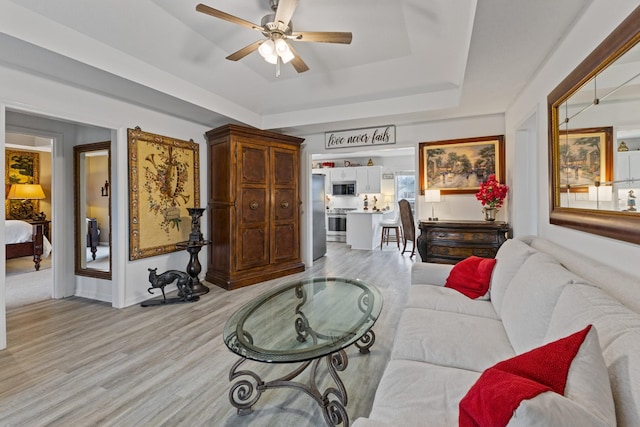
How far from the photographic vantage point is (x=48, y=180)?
653 cm

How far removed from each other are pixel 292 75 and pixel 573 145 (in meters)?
2.90

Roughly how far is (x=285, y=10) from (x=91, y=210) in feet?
11.3

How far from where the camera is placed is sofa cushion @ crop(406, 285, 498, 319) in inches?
75.2

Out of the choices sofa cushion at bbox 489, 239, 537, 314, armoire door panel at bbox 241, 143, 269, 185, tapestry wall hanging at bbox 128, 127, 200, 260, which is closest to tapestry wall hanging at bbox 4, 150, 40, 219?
tapestry wall hanging at bbox 128, 127, 200, 260

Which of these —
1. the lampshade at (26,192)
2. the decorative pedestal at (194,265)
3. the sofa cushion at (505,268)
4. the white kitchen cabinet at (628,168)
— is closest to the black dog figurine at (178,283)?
the decorative pedestal at (194,265)

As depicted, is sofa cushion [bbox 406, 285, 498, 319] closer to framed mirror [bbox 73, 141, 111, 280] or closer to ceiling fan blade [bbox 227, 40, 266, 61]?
ceiling fan blade [bbox 227, 40, 266, 61]

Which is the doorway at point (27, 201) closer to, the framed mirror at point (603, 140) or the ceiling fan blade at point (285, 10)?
the ceiling fan blade at point (285, 10)

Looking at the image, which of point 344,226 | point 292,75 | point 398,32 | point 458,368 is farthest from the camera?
point 344,226

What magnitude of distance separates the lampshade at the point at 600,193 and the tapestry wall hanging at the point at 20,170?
922 centimetres

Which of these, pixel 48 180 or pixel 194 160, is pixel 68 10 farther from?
pixel 48 180

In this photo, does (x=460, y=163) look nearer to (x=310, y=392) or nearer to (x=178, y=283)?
(x=310, y=392)

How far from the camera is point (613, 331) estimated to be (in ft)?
2.80

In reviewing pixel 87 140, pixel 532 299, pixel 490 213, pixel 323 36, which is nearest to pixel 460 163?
pixel 490 213

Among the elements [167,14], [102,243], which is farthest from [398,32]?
[102,243]
